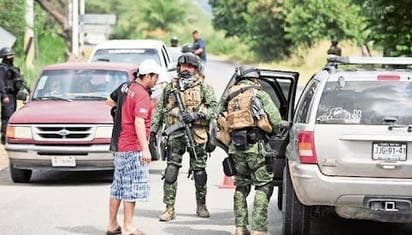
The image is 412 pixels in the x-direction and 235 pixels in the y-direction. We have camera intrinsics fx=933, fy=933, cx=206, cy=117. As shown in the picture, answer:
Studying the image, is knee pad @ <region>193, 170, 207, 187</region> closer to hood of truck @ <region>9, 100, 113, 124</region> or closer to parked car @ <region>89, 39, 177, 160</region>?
hood of truck @ <region>9, 100, 113, 124</region>

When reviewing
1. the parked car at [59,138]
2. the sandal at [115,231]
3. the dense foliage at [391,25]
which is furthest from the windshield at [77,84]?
the dense foliage at [391,25]

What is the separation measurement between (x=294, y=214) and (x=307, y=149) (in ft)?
2.85

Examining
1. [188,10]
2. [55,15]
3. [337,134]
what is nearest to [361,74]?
[337,134]

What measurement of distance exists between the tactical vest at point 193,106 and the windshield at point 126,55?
875 cm

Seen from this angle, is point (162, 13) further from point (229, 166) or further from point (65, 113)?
point (229, 166)

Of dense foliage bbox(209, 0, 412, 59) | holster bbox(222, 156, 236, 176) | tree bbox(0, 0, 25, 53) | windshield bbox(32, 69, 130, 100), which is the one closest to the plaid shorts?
holster bbox(222, 156, 236, 176)

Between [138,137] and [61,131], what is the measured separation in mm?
3965

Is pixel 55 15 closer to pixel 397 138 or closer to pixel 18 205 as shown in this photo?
pixel 18 205

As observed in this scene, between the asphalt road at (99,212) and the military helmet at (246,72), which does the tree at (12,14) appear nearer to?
the asphalt road at (99,212)

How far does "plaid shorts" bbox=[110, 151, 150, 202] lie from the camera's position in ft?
29.4

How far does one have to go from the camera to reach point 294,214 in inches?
340

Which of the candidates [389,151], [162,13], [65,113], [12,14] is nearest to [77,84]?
[65,113]

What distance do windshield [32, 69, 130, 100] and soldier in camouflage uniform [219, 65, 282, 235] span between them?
5.18 m

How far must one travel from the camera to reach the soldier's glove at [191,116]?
10008 mm
